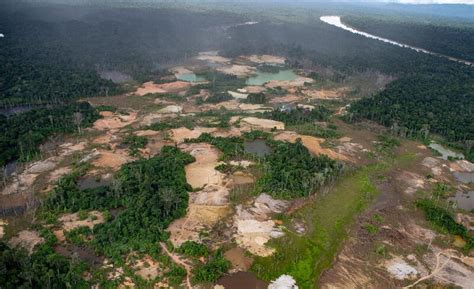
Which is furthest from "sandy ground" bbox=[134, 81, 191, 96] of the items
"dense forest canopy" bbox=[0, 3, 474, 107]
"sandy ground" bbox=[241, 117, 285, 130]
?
"sandy ground" bbox=[241, 117, 285, 130]

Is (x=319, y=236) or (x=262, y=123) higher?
(x=262, y=123)

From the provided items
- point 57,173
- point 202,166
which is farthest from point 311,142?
point 57,173

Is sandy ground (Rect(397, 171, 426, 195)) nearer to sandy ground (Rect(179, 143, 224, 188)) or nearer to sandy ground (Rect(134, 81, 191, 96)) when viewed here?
sandy ground (Rect(179, 143, 224, 188))

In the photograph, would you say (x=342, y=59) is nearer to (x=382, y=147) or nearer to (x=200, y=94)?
(x=200, y=94)

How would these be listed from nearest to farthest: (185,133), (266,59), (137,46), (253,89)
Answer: (185,133) < (253,89) < (266,59) < (137,46)

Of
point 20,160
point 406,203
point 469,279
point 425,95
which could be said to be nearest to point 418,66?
point 425,95

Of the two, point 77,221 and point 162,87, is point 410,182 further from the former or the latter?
point 162,87
